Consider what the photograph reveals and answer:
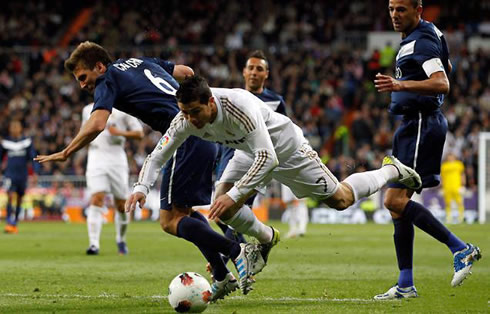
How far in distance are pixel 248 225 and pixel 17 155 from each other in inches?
530

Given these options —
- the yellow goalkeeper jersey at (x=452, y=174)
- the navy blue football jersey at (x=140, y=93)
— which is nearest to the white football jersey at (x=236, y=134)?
the navy blue football jersey at (x=140, y=93)

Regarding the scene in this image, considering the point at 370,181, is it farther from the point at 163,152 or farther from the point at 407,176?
the point at 163,152

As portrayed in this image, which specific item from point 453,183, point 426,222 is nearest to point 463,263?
point 426,222

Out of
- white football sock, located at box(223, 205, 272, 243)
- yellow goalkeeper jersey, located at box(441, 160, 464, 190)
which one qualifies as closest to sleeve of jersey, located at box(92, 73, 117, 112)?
white football sock, located at box(223, 205, 272, 243)

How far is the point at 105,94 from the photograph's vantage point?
7680 mm

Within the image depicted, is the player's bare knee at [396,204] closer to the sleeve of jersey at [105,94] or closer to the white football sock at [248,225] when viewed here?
the white football sock at [248,225]

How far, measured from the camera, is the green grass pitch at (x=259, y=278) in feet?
23.6

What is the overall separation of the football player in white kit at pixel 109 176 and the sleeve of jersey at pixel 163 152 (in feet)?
20.3

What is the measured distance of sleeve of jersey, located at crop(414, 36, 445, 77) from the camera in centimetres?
749

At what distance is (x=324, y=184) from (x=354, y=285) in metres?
1.71

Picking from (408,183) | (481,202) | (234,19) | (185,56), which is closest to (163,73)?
(408,183)

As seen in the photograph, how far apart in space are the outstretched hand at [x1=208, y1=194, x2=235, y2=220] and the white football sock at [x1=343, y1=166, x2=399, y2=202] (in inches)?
67.8

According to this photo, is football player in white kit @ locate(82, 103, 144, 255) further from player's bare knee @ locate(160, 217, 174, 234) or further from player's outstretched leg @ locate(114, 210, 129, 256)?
player's bare knee @ locate(160, 217, 174, 234)

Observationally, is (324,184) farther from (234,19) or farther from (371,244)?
(234,19)
